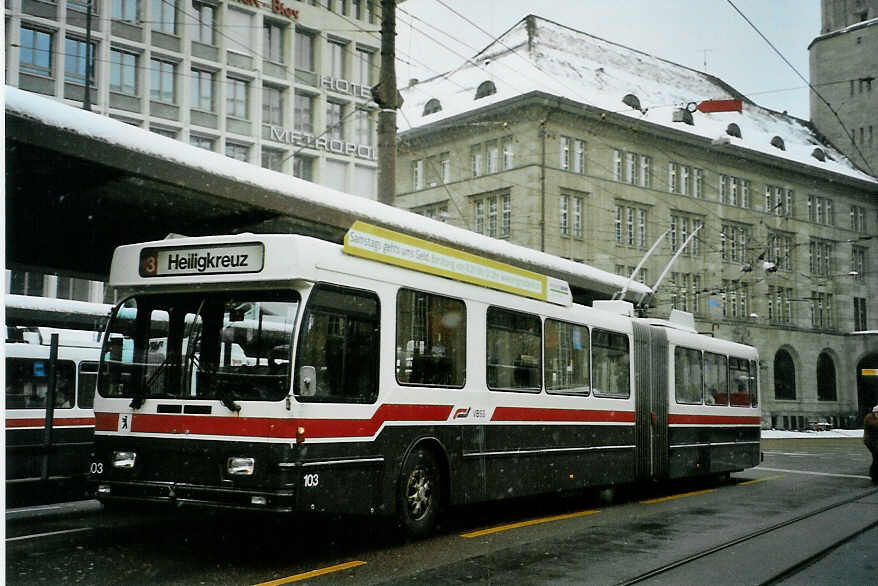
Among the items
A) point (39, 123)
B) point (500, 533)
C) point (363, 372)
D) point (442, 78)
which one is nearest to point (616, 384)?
point (500, 533)

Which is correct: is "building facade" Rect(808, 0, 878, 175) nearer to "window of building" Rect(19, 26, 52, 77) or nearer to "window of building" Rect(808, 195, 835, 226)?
"window of building" Rect(808, 195, 835, 226)

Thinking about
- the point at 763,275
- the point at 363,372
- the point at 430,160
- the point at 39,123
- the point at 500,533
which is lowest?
the point at 500,533

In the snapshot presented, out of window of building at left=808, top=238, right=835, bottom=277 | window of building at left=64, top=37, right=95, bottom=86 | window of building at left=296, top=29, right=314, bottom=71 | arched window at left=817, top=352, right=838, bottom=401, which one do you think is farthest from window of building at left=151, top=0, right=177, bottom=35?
arched window at left=817, top=352, right=838, bottom=401

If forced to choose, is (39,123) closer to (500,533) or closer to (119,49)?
(500,533)

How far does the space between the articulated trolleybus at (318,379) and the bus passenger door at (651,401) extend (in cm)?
349

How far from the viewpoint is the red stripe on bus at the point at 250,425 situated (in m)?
8.16

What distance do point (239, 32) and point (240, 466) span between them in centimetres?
3975

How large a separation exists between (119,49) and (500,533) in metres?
34.7

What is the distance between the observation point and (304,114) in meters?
49.1

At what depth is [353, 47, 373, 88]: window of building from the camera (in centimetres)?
5066

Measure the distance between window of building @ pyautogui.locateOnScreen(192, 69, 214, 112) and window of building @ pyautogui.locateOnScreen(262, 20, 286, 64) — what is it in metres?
3.20

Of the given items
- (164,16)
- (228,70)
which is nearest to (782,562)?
(164,16)

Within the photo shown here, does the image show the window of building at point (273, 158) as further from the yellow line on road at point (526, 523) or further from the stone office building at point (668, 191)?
the yellow line on road at point (526, 523)

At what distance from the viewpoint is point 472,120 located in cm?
5491
